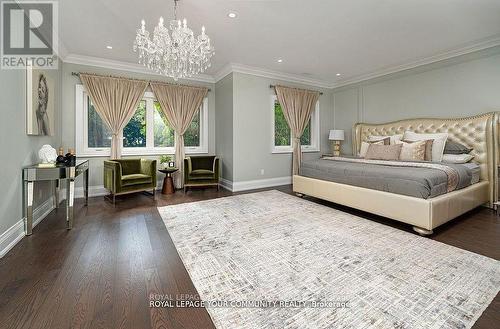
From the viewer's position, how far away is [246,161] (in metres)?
5.20

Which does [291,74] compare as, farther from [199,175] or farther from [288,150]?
[199,175]

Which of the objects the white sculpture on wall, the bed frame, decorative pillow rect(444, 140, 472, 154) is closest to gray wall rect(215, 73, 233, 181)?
the bed frame

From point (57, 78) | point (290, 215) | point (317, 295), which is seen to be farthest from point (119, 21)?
point (317, 295)

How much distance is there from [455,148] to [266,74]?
12.9 ft

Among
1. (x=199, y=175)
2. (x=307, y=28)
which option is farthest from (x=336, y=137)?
(x=199, y=175)

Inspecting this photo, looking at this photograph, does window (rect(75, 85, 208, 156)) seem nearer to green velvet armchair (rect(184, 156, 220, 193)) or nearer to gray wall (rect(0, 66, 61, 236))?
green velvet armchair (rect(184, 156, 220, 193))

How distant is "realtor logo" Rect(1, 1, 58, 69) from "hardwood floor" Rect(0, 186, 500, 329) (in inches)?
75.1

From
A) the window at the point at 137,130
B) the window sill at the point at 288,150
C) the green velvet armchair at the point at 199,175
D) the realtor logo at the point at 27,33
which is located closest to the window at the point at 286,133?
the window sill at the point at 288,150

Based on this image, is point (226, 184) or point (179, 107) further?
point (226, 184)

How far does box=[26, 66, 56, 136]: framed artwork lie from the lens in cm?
273

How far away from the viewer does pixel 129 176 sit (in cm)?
417

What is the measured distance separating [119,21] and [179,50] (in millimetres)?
1143

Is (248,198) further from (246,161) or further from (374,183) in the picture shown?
(374,183)

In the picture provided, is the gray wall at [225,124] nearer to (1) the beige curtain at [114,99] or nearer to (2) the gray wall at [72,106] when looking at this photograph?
(1) the beige curtain at [114,99]
